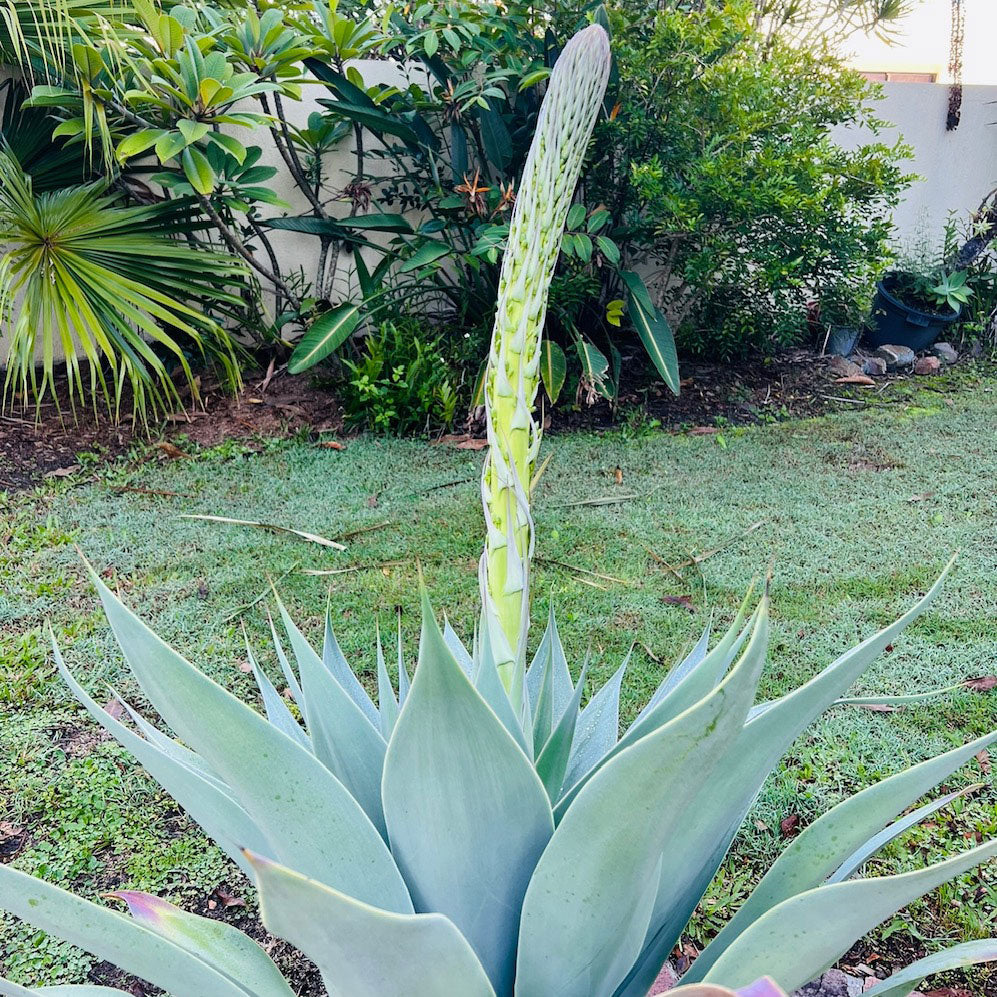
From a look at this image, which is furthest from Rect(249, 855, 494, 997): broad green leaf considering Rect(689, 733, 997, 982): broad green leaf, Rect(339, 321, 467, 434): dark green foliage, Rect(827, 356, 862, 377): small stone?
Rect(827, 356, 862, 377): small stone

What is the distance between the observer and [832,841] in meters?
0.87

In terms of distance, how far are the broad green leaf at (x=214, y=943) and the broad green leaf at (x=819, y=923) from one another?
1.68ft

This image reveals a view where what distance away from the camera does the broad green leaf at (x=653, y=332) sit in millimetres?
4742

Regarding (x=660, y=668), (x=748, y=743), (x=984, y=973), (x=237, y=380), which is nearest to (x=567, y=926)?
(x=748, y=743)

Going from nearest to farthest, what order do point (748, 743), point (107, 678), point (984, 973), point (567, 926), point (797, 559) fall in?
point (567, 926) < point (748, 743) < point (984, 973) < point (107, 678) < point (797, 559)

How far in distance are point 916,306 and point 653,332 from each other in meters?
2.94

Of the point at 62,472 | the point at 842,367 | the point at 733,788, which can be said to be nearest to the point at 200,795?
the point at 733,788

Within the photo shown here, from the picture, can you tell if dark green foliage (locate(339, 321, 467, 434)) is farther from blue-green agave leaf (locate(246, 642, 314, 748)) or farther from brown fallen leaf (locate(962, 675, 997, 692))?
blue-green agave leaf (locate(246, 642, 314, 748))

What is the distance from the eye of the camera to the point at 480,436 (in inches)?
191

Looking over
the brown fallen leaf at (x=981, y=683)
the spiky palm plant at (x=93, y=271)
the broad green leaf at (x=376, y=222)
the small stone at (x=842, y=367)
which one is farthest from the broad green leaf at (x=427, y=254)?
the brown fallen leaf at (x=981, y=683)

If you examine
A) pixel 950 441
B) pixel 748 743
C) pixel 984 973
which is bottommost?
pixel 984 973

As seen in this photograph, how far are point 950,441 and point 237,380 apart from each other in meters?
4.14

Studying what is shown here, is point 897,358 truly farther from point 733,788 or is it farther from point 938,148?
point 733,788

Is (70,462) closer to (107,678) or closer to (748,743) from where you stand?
(107,678)
